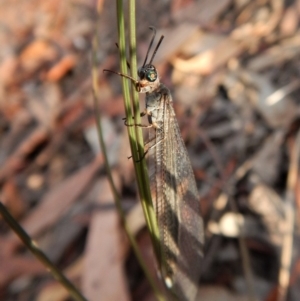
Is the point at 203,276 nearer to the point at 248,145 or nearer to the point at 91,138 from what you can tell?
the point at 248,145

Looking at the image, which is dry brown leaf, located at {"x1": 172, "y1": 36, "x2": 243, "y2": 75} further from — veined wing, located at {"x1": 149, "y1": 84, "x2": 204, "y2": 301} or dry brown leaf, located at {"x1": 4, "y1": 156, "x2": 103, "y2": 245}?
veined wing, located at {"x1": 149, "y1": 84, "x2": 204, "y2": 301}

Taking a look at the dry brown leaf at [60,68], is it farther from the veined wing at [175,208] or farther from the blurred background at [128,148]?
the veined wing at [175,208]

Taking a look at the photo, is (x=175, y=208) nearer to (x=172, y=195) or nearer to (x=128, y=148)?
(x=172, y=195)

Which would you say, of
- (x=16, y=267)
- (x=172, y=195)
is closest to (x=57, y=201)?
(x=16, y=267)

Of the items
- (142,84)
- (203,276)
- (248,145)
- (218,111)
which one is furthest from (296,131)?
(142,84)

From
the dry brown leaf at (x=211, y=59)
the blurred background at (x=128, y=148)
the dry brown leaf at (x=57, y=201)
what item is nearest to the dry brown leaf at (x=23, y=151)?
the blurred background at (x=128, y=148)

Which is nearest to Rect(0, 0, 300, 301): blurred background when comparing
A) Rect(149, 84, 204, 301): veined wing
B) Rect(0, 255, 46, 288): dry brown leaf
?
Rect(0, 255, 46, 288): dry brown leaf
